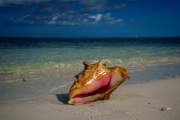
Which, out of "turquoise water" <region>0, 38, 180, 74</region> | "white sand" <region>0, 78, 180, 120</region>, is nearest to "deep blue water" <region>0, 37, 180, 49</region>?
"turquoise water" <region>0, 38, 180, 74</region>

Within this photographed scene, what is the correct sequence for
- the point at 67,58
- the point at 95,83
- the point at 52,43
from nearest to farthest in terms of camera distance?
the point at 95,83, the point at 67,58, the point at 52,43

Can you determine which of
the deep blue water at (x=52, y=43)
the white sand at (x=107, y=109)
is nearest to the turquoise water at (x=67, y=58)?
the white sand at (x=107, y=109)

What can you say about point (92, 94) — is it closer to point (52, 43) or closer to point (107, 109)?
point (107, 109)

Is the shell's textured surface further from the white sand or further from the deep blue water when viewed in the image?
the deep blue water

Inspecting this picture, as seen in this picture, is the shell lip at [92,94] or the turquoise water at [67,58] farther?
the turquoise water at [67,58]

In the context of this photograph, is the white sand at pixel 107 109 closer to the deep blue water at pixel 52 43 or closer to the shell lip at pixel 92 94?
the shell lip at pixel 92 94

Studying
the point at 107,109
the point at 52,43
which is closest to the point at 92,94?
the point at 107,109
